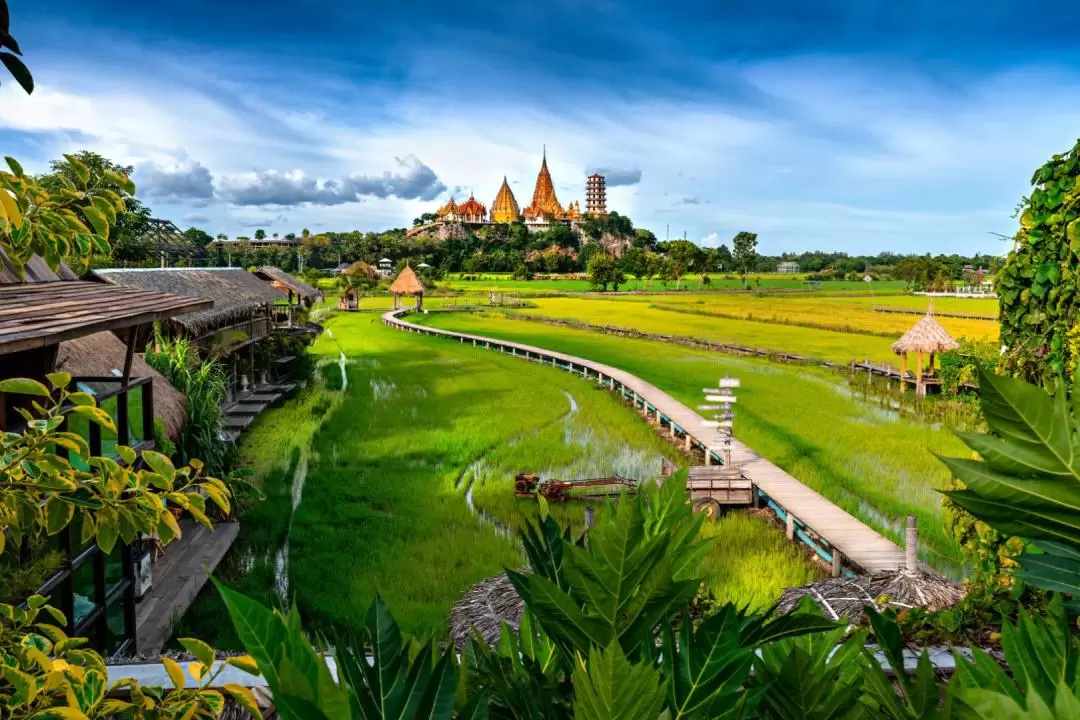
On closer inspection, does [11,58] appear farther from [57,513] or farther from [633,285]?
[633,285]

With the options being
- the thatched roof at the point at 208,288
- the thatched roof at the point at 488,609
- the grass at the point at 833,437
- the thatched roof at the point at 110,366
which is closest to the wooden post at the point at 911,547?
the grass at the point at 833,437

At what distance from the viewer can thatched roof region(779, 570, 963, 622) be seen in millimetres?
5750

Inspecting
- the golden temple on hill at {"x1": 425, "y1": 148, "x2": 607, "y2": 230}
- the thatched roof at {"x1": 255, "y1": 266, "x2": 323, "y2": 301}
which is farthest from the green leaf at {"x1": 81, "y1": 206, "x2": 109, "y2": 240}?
the golden temple on hill at {"x1": 425, "y1": 148, "x2": 607, "y2": 230}

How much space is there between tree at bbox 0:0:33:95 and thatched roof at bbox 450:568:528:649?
16.3 feet

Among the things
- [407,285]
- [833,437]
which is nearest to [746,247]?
[407,285]

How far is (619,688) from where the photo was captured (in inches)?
24.3

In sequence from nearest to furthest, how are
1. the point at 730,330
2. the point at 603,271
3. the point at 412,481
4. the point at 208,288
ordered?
the point at 412,481, the point at 208,288, the point at 730,330, the point at 603,271

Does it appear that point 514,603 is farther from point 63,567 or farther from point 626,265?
point 626,265

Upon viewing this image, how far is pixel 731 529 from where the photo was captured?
30.4 feet

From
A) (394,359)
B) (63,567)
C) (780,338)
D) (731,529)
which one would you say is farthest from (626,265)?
(63,567)

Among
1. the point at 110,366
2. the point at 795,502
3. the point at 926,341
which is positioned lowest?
the point at 795,502

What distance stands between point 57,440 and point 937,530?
969 centimetres

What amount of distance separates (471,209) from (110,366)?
371 ft

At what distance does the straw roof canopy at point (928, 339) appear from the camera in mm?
18328
